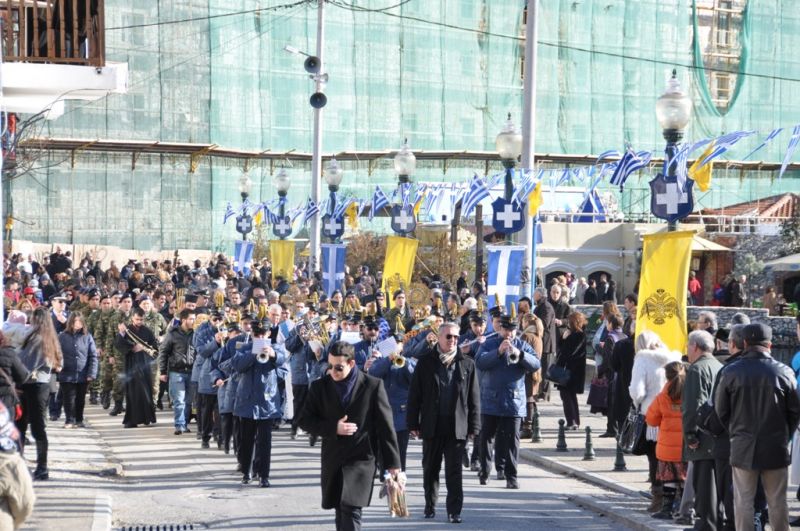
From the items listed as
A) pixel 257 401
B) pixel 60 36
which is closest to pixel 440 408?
pixel 257 401

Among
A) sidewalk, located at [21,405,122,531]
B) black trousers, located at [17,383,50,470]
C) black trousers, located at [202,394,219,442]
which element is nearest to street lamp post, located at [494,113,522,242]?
black trousers, located at [202,394,219,442]

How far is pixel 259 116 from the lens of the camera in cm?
5078

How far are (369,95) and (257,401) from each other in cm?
3930

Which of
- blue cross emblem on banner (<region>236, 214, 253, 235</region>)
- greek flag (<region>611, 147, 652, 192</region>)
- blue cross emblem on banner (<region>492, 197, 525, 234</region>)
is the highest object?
greek flag (<region>611, 147, 652, 192</region>)

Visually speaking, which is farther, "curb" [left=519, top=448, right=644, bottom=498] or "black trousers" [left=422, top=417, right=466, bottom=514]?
"curb" [left=519, top=448, right=644, bottom=498]

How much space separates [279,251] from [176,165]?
20.9 meters

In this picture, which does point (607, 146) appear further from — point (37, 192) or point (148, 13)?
Answer: point (37, 192)

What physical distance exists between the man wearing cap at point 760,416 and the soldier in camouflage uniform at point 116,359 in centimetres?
1201

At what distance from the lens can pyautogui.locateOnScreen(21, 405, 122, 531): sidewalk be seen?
11094 mm

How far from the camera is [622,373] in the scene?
15461mm

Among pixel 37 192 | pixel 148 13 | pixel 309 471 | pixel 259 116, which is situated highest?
pixel 148 13

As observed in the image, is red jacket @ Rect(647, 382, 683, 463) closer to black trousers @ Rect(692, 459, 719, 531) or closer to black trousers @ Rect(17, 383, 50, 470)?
black trousers @ Rect(692, 459, 719, 531)

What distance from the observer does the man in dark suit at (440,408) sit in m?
11.6

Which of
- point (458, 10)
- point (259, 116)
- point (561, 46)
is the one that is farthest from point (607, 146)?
point (259, 116)
